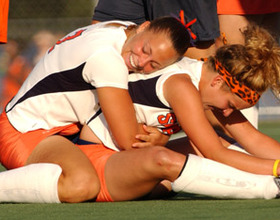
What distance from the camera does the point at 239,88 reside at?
3.88 metres

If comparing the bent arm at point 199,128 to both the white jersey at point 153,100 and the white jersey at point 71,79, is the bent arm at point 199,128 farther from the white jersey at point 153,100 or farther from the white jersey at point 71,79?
the white jersey at point 71,79

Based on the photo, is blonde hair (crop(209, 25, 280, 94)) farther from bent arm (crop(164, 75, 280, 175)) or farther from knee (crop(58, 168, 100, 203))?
knee (crop(58, 168, 100, 203))

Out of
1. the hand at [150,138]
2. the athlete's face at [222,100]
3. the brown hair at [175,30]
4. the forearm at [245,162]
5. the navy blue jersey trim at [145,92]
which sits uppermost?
the brown hair at [175,30]

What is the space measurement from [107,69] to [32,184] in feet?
2.31

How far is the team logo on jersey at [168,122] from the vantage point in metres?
3.98

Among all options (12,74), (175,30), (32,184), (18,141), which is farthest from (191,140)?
(12,74)

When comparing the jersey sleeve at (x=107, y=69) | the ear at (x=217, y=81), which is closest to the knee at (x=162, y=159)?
the jersey sleeve at (x=107, y=69)

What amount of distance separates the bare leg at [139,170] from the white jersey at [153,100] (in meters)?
0.27

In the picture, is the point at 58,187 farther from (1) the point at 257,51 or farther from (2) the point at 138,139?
(1) the point at 257,51

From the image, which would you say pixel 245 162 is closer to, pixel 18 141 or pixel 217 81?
pixel 217 81

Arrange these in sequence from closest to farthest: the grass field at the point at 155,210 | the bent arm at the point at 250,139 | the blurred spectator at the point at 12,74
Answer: the grass field at the point at 155,210 → the bent arm at the point at 250,139 → the blurred spectator at the point at 12,74

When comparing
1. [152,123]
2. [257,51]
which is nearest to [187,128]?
[152,123]

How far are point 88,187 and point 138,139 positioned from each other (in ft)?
1.32

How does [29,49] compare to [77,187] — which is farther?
[29,49]
